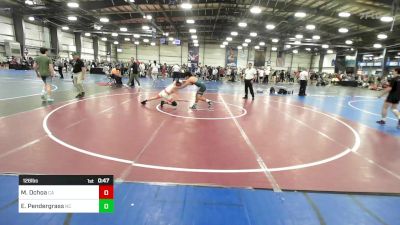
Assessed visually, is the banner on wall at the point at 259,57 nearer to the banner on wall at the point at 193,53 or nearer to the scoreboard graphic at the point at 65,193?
the banner on wall at the point at 193,53

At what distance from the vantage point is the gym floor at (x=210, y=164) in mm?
2986

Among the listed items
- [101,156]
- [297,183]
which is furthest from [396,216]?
[101,156]

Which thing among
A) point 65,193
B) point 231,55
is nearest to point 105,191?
point 65,193

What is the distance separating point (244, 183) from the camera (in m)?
3.71

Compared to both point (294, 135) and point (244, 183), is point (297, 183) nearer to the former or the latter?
point (244, 183)

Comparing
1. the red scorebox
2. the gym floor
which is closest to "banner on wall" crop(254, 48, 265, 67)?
the gym floor

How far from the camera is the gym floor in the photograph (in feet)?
9.80

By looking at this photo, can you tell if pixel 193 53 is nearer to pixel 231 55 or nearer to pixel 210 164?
pixel 231 55

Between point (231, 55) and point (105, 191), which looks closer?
point (105, 191)

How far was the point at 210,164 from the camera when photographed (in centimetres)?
434

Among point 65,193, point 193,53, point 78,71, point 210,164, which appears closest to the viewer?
point 65,193

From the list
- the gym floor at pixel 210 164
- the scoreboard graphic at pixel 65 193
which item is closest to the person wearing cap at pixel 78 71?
the gym floor at pixel 210 164

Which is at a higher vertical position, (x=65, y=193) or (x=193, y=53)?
(x=193, y=53)

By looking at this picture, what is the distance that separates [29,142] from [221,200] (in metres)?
3.94
